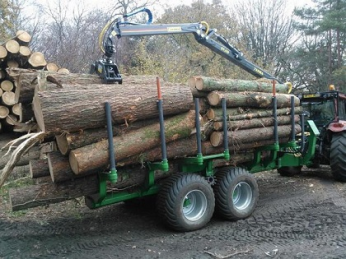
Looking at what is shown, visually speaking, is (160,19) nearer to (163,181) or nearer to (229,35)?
(229,35)

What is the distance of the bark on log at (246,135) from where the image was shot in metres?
6.22

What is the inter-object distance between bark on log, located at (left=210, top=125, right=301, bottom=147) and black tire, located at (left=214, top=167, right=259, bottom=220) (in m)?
0.52

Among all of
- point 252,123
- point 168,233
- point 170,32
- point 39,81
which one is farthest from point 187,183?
point 170,32

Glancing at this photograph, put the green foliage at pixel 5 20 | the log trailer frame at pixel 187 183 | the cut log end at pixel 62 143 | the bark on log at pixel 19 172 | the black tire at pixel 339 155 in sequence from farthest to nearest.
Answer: the green foliage at pixel 5 20
the bark on log at pixel 19 172
the black tire at pixel 339 155
the log trailer frame at pixel 187 183
the cut log end at pixel 62 143

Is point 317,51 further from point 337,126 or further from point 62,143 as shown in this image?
point 62,143

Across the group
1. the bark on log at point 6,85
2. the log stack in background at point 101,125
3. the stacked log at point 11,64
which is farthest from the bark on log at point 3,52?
the log stack in background at point 101,125

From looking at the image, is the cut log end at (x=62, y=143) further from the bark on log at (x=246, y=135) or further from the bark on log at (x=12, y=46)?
the bark on log at (x=12, y=46)

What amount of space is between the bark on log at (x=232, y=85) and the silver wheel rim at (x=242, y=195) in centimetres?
171

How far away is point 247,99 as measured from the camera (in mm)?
6719

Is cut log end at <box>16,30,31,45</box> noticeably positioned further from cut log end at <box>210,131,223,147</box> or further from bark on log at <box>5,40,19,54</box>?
cut log end at <box>210,131,223,147</box>

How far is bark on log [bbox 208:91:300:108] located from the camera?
6.27m

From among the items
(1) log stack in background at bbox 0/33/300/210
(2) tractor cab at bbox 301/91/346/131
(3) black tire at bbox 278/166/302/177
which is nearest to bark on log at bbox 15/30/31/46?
(1) log stack in background at bbox 0/33/300/210

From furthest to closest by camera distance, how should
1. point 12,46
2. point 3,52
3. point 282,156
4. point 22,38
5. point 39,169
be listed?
point 22,38, point 12,46, point 3,52, point 282,156, point 39,169

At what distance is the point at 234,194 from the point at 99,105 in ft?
9.94
